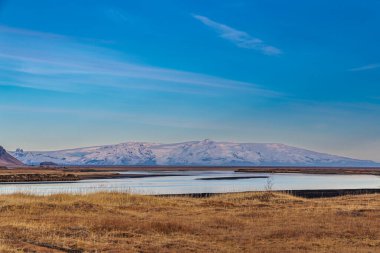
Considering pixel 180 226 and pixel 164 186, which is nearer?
pixel 180 226

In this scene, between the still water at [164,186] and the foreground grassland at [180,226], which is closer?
the foreground grassland at [180,226]

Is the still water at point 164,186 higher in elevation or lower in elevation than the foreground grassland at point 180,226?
lower

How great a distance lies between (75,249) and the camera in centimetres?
1858

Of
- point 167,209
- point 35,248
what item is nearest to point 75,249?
point 35,248

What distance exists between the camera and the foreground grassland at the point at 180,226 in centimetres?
1973

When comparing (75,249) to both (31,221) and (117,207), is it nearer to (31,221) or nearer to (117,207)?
(31,221)

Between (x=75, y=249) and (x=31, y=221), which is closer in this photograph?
(x=75, y=249)

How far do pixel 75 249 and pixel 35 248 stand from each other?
1471 mm

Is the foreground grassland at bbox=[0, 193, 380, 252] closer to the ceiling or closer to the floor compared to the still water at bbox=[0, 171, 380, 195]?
closer to the ceiling

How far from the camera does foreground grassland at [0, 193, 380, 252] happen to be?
19.7 metres

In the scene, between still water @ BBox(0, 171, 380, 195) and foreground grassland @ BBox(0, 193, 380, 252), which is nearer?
foreground grassland @ BBox(0, 193, 380, 252)

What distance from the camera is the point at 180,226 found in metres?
24.3

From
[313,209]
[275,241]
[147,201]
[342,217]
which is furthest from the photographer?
[147,201]

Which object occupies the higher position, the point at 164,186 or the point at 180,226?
the point at 180,226
